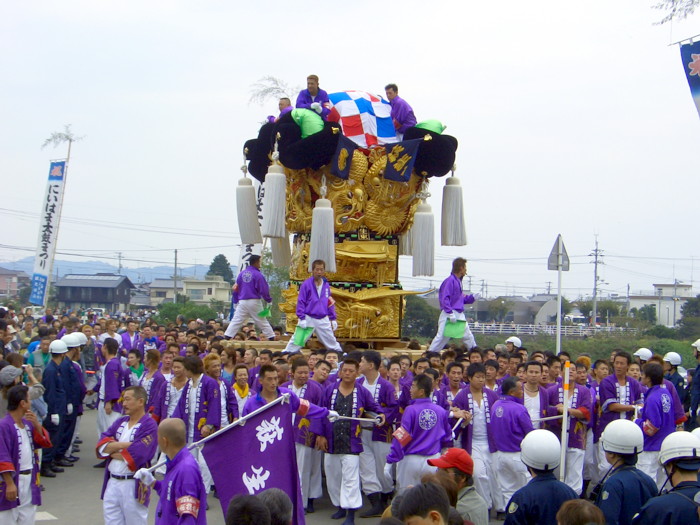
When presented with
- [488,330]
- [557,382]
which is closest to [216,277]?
[488,330]

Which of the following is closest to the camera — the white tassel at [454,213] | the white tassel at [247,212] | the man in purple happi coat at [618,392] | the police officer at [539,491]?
the police officer at [539,491]

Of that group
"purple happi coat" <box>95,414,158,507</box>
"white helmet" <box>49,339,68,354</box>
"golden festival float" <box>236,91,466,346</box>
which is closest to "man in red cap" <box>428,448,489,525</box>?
"purple happi coat" <box>95,414,158,507</box>

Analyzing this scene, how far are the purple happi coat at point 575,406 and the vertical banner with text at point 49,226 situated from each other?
16358 mm

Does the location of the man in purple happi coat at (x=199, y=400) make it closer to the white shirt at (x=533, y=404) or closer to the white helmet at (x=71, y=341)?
the white helmet at (x=71, y=341)

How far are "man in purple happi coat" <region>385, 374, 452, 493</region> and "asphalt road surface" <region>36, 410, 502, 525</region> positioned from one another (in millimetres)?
1149

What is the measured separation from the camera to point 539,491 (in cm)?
474

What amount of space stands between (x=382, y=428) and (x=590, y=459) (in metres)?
2.74

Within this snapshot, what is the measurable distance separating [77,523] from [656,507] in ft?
19.5

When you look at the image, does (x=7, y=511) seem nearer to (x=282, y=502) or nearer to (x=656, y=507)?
(x=282, y=502)

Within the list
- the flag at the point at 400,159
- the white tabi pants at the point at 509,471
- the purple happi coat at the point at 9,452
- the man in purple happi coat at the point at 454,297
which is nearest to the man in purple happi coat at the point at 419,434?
the white tabi pants at the point at 509,471

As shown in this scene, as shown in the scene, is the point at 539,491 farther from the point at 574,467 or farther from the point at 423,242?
the point at 423,242

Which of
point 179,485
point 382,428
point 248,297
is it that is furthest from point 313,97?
point 179,485

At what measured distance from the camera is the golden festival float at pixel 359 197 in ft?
46.0

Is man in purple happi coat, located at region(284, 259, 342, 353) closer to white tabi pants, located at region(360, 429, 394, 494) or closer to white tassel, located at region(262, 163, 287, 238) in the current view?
white tassel, located at region(262, 163, 287, 238)
